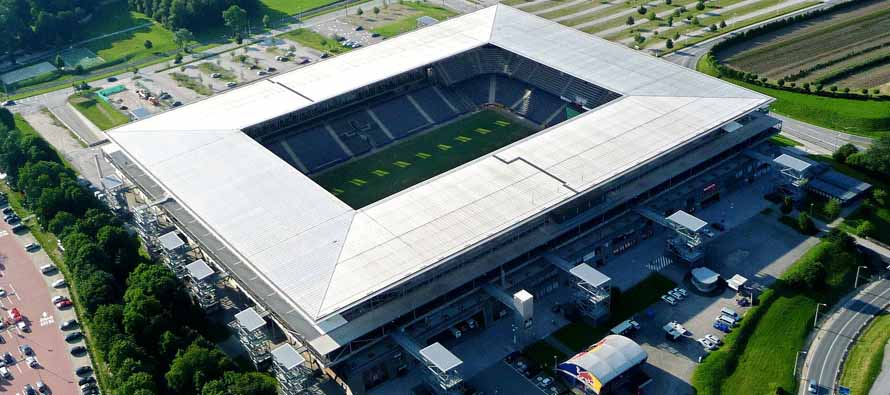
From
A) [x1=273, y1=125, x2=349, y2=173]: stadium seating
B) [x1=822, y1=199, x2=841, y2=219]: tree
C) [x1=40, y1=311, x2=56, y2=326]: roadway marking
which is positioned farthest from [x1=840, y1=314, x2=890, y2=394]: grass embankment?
[x1=40, y1=311, x2=56, y2=326]: roadway marking

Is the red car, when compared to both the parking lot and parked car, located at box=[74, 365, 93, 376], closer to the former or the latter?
the parking lot

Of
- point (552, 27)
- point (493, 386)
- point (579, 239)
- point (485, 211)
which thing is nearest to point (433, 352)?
point (493, 386)

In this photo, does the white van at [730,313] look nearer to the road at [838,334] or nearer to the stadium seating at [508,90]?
the road at [838,334]

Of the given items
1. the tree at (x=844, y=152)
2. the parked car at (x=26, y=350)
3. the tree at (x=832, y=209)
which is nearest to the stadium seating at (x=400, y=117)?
the parked car at (x=26, y=350)

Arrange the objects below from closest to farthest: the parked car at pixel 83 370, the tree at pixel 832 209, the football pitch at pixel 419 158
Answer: the parked car at pixel 83 370, the tree at pixel 832 209, the football pitch at pixel 419 158

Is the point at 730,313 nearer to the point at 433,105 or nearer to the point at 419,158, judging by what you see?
the point at 419,158

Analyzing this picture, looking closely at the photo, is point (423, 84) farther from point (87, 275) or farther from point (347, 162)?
point (87, 275)
